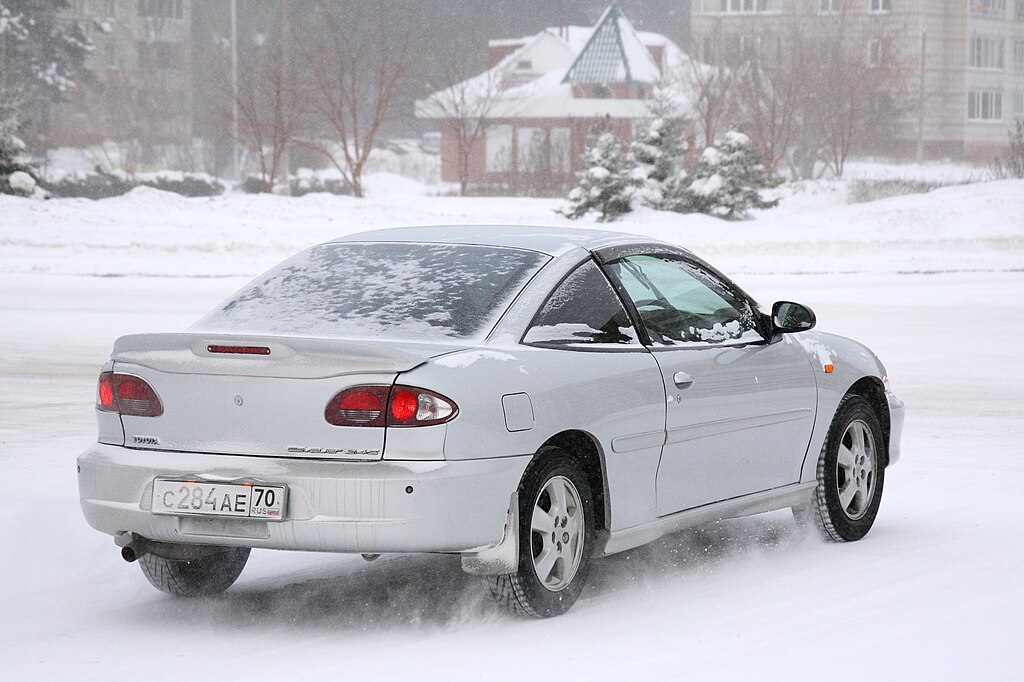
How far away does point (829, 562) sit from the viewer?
6.88 m

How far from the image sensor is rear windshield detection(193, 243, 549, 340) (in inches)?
226

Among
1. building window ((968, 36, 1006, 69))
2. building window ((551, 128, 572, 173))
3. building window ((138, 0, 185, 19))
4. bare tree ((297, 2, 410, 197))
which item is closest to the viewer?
building window ((551, 128, 572, 173))

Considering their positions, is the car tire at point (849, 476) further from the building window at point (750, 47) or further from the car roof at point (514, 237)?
the building window at point (750, 47)

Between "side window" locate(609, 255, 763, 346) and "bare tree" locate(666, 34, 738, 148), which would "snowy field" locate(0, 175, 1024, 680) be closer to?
"side window" locate(609, 255, 763, 346)

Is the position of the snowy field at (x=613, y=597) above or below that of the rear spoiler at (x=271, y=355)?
below

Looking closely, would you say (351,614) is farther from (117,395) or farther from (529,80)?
(529,80)

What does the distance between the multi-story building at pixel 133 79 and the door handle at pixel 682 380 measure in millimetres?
71561

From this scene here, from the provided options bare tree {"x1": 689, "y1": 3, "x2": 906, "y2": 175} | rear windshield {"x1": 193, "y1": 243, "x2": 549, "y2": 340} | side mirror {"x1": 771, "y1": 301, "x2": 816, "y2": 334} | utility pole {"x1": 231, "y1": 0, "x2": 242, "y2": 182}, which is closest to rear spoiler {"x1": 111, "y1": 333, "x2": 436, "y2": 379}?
rear windshield {"x1": 193, "y1": 243, "x2": 549, "y2": 340}

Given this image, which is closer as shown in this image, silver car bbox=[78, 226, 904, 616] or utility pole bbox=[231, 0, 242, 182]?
silver car bbox=[78, 226, 904, 616]

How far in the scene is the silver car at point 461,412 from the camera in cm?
522

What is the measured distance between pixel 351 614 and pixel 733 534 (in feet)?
7.89

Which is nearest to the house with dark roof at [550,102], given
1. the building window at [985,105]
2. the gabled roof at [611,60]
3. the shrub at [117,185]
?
the gabled roof at [611,60]

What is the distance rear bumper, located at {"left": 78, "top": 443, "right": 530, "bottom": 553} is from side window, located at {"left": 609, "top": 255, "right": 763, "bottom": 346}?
1.26 meters

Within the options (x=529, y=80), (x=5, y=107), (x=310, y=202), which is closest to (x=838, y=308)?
(x=310, y=202)
